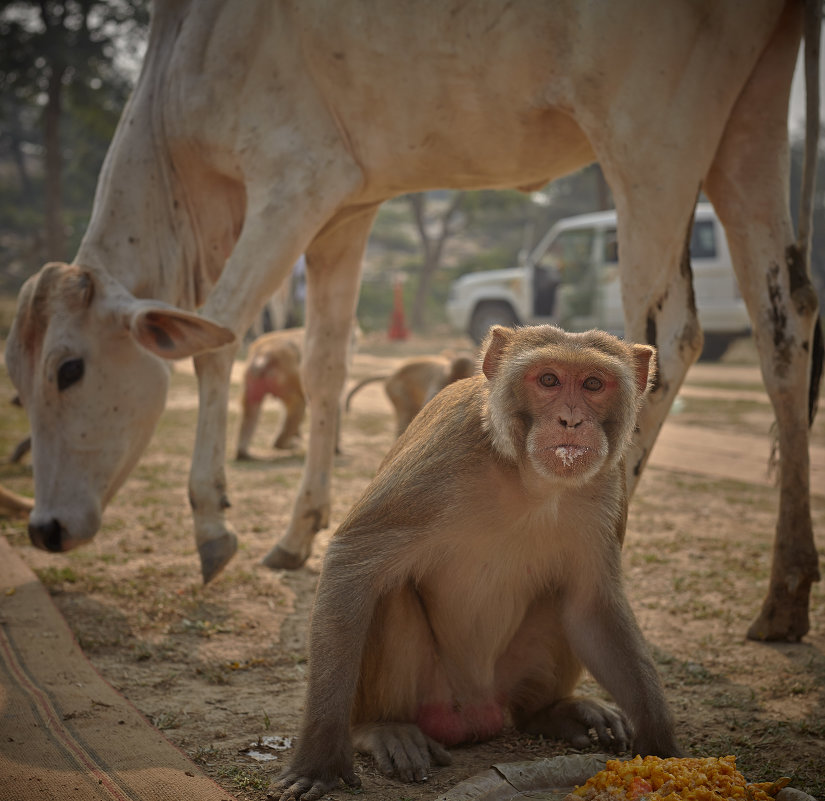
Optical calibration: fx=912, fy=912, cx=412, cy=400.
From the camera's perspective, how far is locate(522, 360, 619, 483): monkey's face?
2.07 meters

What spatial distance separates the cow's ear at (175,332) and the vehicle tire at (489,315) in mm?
14650

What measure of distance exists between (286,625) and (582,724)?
4.47 feet

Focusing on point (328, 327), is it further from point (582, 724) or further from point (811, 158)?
point (582, 724)

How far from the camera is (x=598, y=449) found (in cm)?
209

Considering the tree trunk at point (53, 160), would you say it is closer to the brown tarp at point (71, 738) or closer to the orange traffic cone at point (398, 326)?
the orange traffic cone at point (398, 326)

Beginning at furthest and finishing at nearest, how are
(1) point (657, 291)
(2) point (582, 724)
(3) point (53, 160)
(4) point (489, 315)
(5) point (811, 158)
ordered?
(3) point (53, 160) < (4) point (489, 315) < (5) point (811, 158) < (1) point (657, 291) < (2) point (582, 724)

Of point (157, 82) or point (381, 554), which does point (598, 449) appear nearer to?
point (381, 554)

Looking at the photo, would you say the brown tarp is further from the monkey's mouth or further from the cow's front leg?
the monkey's mouth

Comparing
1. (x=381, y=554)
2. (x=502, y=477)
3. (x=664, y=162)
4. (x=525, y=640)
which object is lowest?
(x=525, y=640)

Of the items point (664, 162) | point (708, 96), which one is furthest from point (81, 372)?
point (708, 96)

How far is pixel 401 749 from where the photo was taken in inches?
93.3

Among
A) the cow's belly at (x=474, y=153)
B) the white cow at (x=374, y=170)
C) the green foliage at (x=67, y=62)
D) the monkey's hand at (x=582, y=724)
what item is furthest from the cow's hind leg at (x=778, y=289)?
the green foliage at (x=67, y=62)

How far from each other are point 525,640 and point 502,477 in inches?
23.5

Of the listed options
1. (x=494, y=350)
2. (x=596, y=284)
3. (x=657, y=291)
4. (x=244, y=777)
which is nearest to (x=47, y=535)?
(x=244, y=777)
